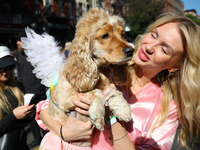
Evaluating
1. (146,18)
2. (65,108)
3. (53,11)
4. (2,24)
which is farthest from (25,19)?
(65,108)

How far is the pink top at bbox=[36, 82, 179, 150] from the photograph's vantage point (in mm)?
1631

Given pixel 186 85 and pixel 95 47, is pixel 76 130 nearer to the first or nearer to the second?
pixel 95 47

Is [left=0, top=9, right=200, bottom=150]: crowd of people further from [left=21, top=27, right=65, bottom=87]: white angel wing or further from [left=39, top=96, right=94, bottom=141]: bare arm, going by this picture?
[left=21, top=27, right=65, bottom=87]: white angel wing

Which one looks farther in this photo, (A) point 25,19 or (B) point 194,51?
(A) point 25,19

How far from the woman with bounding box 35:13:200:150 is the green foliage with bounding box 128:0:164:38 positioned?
20073 mm

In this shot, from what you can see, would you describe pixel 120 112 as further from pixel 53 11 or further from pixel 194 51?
pixel 53 11

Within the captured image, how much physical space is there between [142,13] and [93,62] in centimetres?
2117

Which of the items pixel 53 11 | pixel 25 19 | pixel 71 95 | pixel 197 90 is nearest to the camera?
pixel 71 95

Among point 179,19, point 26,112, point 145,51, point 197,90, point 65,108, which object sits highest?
point 179,19

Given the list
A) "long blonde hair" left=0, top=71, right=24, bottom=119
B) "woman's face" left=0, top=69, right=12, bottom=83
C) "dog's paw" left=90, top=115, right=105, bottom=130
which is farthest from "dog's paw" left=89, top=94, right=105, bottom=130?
"woman's face" left=0, top=69, right=12, bottom=83

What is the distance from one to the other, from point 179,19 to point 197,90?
856mm

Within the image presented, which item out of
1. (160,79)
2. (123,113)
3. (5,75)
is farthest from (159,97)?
(5,75)

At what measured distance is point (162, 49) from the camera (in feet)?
5.51

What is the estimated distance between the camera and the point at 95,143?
172 cm
